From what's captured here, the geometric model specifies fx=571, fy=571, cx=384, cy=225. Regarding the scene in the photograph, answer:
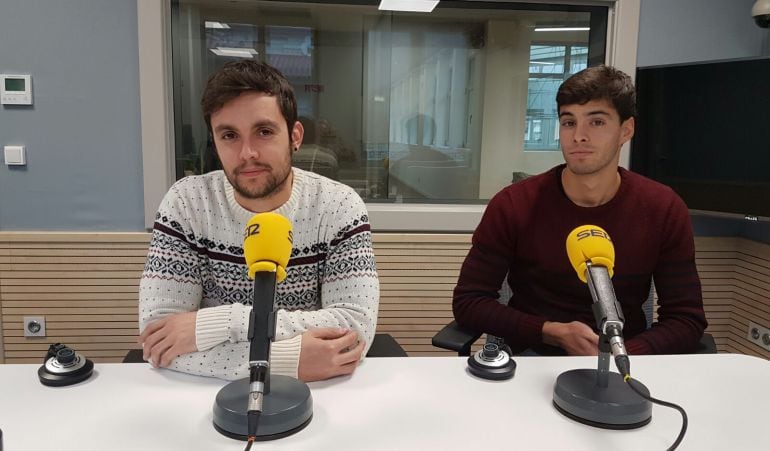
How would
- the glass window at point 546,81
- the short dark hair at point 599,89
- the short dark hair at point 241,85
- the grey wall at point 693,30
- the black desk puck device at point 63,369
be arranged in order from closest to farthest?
1. the black desk puck device at point 63,369
2. the short dark hair at point 241,85
3. the short dark hair at point 599,89
4. the grey wall at point 693,30
5. the glass window at point 546,81

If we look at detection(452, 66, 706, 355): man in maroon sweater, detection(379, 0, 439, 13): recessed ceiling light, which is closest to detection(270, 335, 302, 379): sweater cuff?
detection(452, 66, 706, 355): man in maroon sweater

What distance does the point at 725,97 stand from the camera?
256cm

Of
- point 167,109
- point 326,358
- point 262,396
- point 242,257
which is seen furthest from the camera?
point 167,109

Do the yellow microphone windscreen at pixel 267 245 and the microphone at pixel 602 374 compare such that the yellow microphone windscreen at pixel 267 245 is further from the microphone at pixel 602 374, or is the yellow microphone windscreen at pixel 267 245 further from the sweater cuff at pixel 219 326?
the microphone at pixel 602 374

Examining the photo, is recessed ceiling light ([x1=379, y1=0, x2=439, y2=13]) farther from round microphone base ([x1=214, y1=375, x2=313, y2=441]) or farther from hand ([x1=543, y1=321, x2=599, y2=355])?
round microphone base ([x1=214, y1=375, x2=313, y2=441])

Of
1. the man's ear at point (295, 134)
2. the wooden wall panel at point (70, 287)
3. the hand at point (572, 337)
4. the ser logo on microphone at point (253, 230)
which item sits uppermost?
the man's ear at point (295, 134)

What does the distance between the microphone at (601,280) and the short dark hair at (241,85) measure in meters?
0.83

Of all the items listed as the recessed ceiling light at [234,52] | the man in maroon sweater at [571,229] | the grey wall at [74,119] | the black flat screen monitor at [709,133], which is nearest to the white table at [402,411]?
the man in maroon sweater at [571,229]

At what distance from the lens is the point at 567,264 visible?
5.87ft

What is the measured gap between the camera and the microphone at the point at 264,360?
0.86m

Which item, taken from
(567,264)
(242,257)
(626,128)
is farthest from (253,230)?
(626,128)

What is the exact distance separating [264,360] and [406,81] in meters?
2.42

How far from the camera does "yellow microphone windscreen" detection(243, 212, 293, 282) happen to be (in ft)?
2.97

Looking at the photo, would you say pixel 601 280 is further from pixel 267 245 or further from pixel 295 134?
pixel 295 134
